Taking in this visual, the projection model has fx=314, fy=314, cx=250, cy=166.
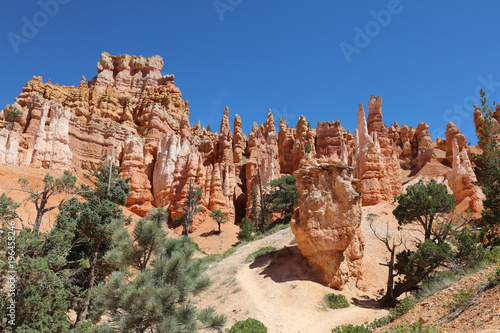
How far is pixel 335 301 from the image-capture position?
1591 cm

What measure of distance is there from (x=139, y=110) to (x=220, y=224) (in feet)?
102

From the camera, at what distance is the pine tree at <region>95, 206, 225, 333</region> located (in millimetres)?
9125

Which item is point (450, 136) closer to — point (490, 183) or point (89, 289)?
point (490, 183)

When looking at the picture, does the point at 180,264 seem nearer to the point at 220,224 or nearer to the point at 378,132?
the point at 220,224

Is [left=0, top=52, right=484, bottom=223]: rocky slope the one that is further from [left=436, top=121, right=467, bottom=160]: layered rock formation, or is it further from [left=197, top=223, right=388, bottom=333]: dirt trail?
[left=197, top=223, right=388, bottom=333]: dirt trail

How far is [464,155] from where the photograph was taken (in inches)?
1565

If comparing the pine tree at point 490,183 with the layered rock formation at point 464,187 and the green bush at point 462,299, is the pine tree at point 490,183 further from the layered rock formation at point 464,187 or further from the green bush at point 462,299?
the layered rock formation at point 464,187

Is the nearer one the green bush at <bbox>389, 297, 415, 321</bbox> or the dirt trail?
the green bush at <bbox>389, 297, 415, 321</bbox>

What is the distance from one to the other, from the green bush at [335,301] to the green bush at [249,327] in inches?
174

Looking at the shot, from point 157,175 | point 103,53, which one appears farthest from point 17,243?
point 103,53

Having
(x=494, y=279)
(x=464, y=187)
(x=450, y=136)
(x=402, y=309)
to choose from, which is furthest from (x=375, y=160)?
(x=450, y=136)

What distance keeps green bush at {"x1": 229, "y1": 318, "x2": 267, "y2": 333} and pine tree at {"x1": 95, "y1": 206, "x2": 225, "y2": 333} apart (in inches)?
68.0

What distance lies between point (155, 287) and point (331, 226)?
454 inches

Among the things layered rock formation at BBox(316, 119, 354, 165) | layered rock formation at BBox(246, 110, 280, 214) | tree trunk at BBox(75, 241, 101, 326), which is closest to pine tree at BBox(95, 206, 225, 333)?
tree trunk at BBox(75, 241, 101, 326)
